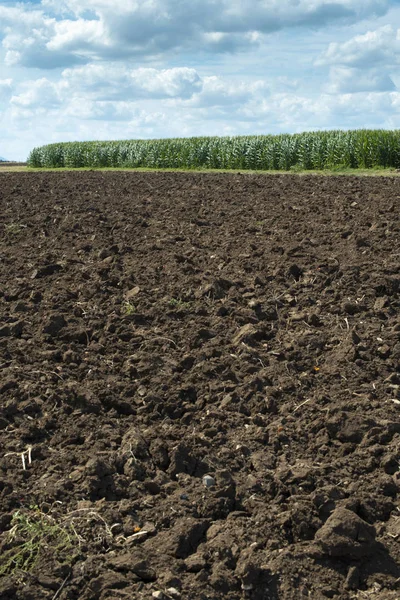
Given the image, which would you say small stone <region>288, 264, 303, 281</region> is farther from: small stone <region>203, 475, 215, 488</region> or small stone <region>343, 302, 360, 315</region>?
small stone <region>203, 475, 215, 488</region>

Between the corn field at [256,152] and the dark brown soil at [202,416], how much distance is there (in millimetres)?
18183

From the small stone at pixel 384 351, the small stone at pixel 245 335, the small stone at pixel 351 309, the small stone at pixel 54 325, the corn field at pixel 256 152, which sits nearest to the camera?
the small stone at pixel 384 351

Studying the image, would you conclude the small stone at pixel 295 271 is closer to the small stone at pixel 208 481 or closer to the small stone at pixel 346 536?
the small stone at pixel 208 481

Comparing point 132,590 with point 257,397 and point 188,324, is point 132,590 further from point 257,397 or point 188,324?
point 188,324

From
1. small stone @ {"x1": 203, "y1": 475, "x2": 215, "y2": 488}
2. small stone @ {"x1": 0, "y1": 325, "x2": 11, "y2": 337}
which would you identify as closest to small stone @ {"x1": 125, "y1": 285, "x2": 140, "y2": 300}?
small stone @ {"x1": 0, "y1": 325, "x2": 11, "y2": 337}

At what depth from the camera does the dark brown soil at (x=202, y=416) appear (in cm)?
368

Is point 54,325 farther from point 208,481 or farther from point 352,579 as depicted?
point 352,579

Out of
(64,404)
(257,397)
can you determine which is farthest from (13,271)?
(257,397)

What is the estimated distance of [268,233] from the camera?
1042 cm

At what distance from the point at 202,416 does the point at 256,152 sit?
89.8 feet

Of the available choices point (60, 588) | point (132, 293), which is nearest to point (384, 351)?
point (132, 293)

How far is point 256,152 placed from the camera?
104ft

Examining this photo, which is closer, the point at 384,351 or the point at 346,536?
the point at 346,536

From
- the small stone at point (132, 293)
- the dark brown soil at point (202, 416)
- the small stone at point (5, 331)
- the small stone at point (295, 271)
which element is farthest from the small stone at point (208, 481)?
the small stone at point (295, 271)
